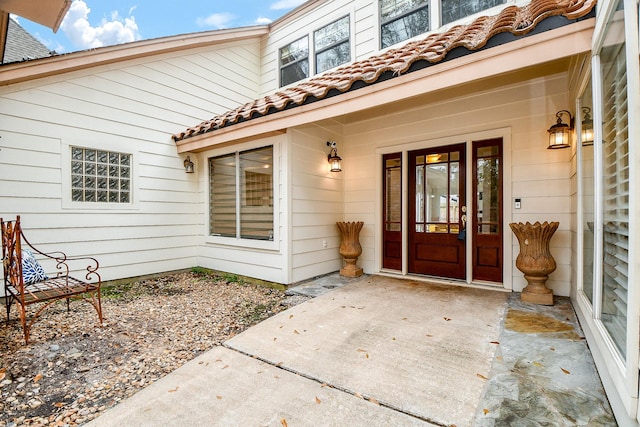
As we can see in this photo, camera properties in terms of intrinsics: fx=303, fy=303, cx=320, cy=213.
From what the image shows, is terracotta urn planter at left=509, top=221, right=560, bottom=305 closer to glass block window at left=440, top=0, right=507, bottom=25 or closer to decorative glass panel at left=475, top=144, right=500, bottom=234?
decorative glass panel at left=475, top=144, right=500, bottom=234

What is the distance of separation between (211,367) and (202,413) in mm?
521

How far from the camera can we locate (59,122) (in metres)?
4.01

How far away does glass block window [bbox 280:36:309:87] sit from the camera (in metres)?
6.34

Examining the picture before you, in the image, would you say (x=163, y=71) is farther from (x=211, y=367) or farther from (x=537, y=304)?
(x=537, y=304)

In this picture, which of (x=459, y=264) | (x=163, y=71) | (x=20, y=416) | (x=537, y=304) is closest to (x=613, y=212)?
(x=537, y=304)

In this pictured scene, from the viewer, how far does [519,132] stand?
3.89 m

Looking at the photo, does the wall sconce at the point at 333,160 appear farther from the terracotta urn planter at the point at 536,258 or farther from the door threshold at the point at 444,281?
the terracotta urn planter at the point at 536,258

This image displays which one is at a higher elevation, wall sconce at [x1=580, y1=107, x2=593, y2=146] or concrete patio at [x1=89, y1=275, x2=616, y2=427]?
wall sconce at [x1=580, y1=107, x2=593, y2=146]

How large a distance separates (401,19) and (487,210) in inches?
139

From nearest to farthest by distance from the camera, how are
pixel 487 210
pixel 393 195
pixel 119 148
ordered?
pixel 487 210 < pixel 119 148 < pixel 393 195

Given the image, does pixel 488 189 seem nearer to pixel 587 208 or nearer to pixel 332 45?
pixel 587 208

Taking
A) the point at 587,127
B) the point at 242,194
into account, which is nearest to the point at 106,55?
the point at 242,194

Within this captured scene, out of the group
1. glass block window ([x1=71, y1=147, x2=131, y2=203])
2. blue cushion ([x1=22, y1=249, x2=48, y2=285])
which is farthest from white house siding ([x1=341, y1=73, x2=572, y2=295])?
blue cushion ([x1=22, y1=249, x2=48, y2=285])

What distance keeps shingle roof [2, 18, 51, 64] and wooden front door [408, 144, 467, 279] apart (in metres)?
6.49
